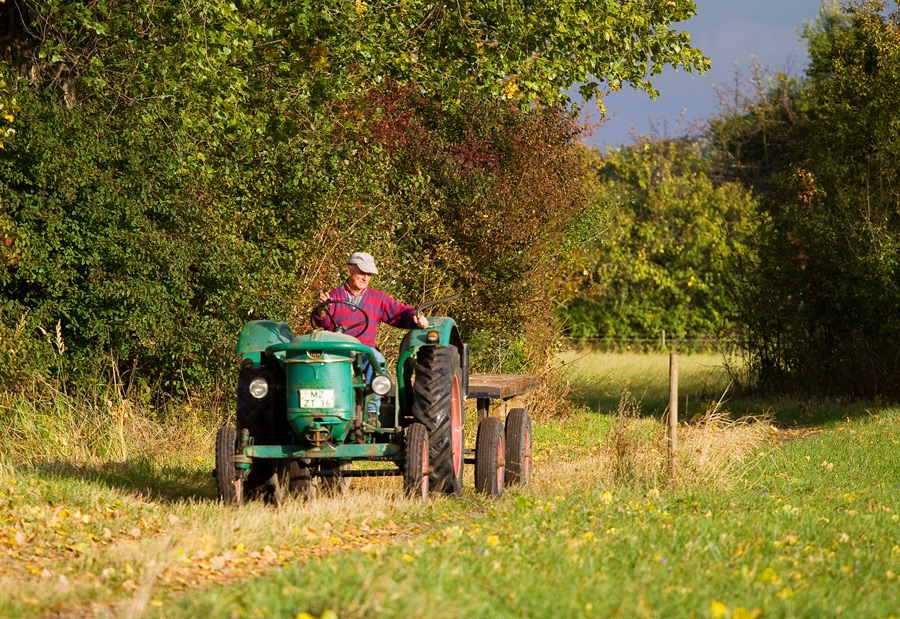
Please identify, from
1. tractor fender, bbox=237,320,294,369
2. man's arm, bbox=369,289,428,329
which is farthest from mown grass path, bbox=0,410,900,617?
man's arm, bbox=369,289,428,329

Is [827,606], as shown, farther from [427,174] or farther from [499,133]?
[499,133]

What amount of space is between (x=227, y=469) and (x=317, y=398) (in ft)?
2.48

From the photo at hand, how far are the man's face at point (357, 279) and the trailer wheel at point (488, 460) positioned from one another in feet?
4.54

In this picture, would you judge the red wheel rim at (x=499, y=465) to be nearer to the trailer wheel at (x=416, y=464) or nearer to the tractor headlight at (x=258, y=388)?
the trailer wheel at (x=416, y=464)

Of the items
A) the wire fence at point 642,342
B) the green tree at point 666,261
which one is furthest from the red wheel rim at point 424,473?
the green tree at point 666,261

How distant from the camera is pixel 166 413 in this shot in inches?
453

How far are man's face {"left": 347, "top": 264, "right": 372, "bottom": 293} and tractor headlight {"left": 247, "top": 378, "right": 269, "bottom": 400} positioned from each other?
1242 mm

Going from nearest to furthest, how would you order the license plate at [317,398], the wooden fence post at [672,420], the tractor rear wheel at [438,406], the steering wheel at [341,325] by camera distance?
the license plate at [317,398] → the tractor rear wheel at [438,406] → the steering wheel at [341,325] → the wooden fence post at [672,420]

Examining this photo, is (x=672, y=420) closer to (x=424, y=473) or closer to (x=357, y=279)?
(x=424, y=473)

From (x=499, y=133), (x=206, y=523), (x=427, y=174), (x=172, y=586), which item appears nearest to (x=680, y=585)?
(x=172, y=586)

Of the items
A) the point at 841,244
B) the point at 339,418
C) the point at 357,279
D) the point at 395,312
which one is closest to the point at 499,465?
the point at 395,312

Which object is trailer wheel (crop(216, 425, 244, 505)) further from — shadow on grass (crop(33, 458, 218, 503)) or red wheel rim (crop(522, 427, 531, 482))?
red wheel rim (crop(522, 427, 531, 482))

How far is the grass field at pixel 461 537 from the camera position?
15.3ft

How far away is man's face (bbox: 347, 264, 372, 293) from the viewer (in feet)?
26.3
